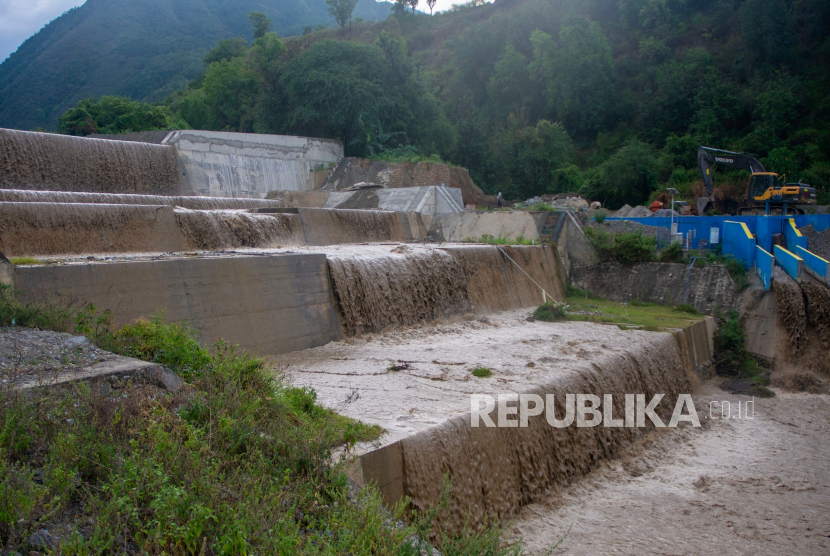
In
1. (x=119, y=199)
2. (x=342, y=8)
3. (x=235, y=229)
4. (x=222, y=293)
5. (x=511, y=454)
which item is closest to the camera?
(x=511, y=454)

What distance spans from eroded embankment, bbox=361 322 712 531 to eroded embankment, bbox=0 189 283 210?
8.97 metres

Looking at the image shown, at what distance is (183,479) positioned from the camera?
10.8 ft

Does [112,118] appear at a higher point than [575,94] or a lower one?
higher

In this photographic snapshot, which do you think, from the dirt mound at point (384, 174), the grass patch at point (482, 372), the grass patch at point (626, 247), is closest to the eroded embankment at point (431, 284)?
the grass patch at point (626, 247)

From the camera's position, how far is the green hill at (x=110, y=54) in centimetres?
6425

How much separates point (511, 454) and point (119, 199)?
1024 cm

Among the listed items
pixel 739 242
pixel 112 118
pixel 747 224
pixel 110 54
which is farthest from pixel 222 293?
pixel 110 54

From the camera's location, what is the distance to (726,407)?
10.9 meters

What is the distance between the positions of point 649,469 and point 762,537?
5.23ft

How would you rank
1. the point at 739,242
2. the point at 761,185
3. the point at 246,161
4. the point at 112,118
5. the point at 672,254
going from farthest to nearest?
the point at 112,118 → the point at 246,161 → the point at 761,185 → the point at 672,254 → the point at 739,242

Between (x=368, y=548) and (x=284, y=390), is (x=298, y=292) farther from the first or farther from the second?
(x=368, y=548)

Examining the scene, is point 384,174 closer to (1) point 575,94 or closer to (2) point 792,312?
(2) point 792,312

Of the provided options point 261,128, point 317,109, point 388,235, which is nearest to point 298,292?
point 388,235

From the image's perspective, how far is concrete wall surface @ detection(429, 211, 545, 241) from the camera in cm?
1722
